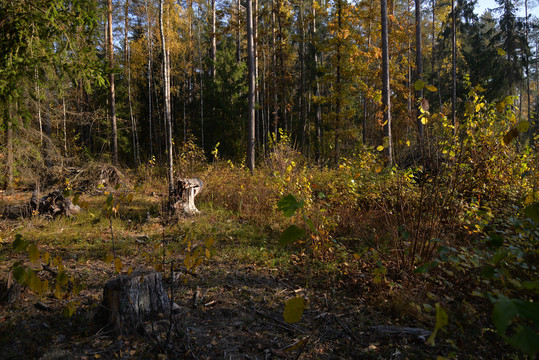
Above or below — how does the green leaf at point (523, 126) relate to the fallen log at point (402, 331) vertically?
above

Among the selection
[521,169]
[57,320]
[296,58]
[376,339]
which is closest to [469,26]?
[296,58]

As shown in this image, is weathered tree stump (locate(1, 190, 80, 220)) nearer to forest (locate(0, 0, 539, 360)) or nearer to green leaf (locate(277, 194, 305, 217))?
forest (locate(0, 0, 539, 360))

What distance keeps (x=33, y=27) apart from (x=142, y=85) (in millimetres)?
15639

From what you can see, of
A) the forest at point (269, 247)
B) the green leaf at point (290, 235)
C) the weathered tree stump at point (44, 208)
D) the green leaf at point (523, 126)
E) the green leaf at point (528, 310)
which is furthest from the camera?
the weathered tree stump at point (44, 208)

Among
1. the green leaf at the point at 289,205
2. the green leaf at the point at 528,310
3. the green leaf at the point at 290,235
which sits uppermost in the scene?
the green leaf at the point at 289,205

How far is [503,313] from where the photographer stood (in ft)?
2.45

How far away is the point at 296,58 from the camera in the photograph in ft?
63.2

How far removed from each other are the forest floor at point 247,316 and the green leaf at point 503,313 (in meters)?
0.75

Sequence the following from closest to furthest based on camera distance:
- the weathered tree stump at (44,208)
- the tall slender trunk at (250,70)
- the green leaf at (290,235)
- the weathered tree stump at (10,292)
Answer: the green leaf at (290,235) < the weathered tree stump at (10,292) < the weathered tree stump at (44,208) < the tall slender trunk at (250,70)

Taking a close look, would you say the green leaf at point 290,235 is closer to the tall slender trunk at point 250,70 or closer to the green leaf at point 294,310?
the green leaf at point 294,310

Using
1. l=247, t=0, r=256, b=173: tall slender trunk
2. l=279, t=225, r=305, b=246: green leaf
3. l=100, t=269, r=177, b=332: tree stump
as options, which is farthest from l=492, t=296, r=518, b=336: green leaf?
l=247, t=0, r=256, b=173: tall slender trunk

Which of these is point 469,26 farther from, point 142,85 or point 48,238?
point 48,238

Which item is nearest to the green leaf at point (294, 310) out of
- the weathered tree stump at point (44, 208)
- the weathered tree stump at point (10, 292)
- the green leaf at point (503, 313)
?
the green leaf at point (503, 313)

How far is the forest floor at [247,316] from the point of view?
222 centimetres
